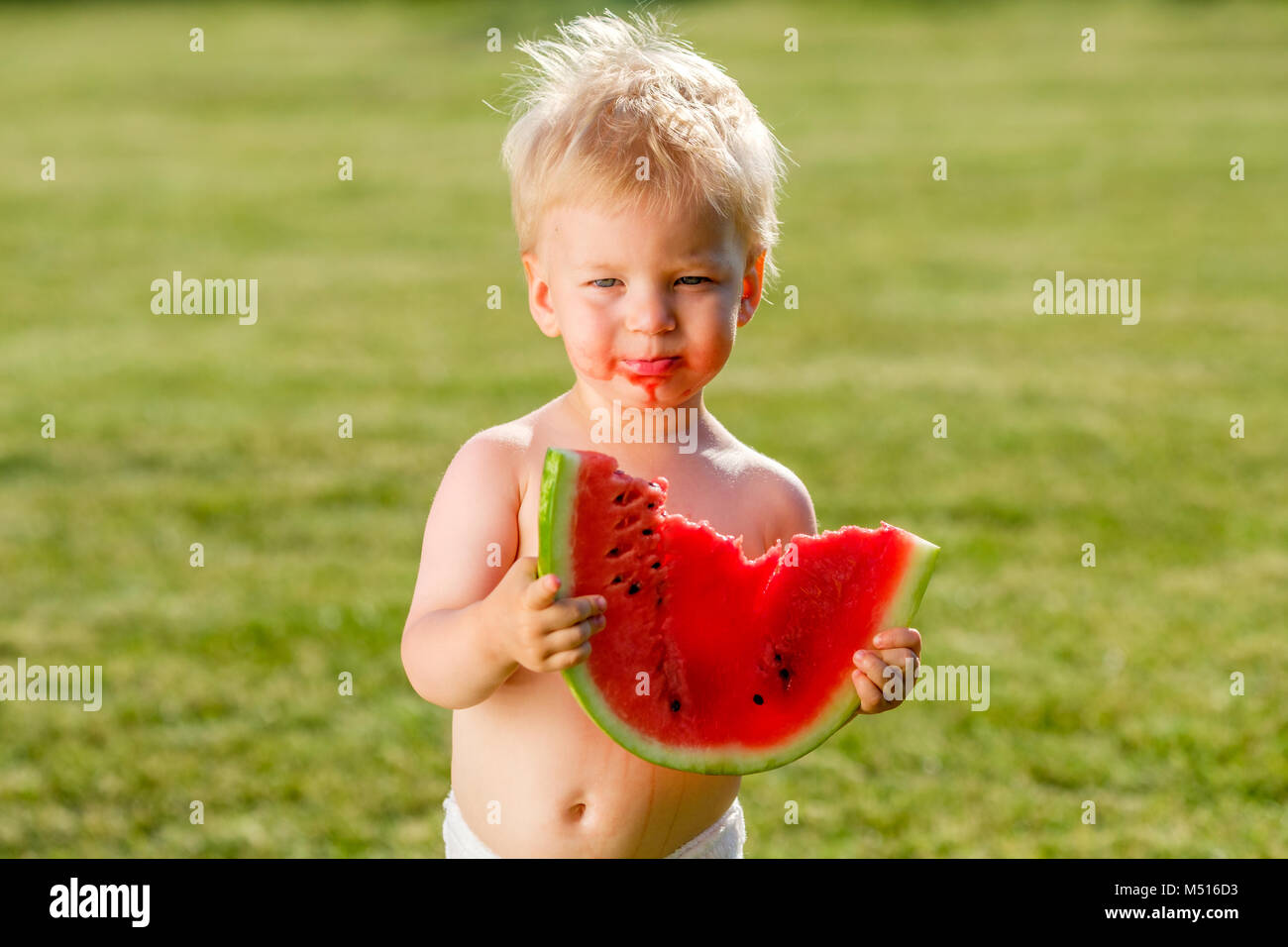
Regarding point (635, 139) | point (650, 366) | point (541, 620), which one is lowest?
point (541, 620)

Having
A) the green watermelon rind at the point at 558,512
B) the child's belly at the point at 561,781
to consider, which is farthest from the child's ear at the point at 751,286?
the child's belly at the point at 561,781

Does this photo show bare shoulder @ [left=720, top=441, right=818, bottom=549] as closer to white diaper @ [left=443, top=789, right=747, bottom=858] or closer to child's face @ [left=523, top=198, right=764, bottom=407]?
child's face @ [left=523, top=198, right=764, bottom=407]

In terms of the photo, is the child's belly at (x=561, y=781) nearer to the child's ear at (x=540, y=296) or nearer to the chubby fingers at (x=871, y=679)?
the chubby fingers at (x=871, y=679)

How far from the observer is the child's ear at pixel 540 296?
2375 millimetres

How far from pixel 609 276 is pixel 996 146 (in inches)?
601

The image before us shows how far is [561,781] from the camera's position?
2.40 metres

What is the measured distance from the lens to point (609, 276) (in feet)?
7.38

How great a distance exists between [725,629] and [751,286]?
1.81 feet

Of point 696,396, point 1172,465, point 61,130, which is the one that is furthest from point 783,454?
point 61,130

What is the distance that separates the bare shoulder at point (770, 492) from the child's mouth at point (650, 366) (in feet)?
0.78

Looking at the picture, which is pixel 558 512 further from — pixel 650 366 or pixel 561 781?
pixel 561 781

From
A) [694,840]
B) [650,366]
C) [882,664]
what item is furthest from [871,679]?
[650,366]

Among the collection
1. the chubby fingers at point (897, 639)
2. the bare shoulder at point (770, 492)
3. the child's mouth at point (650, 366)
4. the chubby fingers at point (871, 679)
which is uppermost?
the child's mouth at point (650, 366)

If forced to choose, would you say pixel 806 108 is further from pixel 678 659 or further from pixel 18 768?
pixel 678 659
